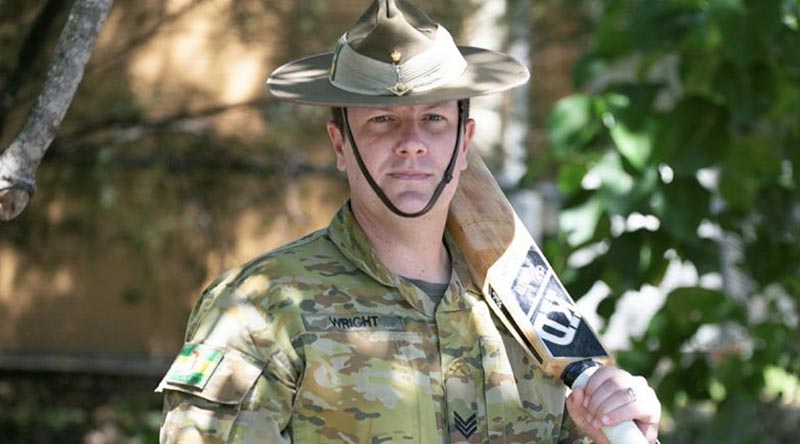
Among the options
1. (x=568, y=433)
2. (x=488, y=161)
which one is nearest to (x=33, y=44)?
(x=568, y=433)

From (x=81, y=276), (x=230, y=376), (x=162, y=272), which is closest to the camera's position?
(x=230, y=376)

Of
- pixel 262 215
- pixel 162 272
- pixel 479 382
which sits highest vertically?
pixel 479 382

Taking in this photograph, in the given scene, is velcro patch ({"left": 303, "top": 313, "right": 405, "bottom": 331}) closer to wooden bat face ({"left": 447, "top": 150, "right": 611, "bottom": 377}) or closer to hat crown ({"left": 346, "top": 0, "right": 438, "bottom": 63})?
wooden bat face ({"left": 447, "top": 150, "right": 611, "bottom": 377})

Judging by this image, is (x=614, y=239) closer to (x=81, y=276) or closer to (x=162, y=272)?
(x=162, y=272)

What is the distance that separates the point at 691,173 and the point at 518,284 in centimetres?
235

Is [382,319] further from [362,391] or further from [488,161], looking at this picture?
[488,161]

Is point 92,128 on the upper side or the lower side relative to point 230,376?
lower

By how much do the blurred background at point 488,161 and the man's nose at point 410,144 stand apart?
1.86 meters

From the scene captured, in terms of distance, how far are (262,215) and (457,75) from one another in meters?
4.15

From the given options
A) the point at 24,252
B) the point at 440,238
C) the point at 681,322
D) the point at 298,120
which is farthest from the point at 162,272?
the point at 440,238

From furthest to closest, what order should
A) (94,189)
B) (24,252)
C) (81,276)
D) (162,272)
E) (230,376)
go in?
1. (81,276)
2. (162,272)
3. (24,252)
4. (94,189)
5. (230,376)

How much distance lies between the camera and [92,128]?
589 centimetres

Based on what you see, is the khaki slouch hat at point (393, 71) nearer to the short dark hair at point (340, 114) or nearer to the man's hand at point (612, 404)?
the short dark hair at point (340, 114)

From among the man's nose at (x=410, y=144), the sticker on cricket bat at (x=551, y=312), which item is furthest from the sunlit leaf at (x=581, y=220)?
the man's nose at (x=410, y=144)
